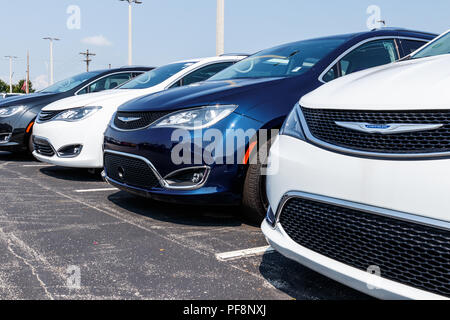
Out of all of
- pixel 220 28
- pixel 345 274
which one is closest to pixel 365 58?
pixel 345 274

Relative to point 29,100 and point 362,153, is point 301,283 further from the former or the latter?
point 29,100

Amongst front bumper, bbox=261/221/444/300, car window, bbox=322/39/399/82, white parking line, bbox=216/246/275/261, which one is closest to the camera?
front bumper, bbox=261/221/444/300

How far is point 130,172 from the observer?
3664 mm

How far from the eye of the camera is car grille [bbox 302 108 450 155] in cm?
165

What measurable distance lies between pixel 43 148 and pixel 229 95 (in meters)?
3.23

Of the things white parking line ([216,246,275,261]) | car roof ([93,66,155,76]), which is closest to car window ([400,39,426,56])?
white parking line ([216,246,275,261])

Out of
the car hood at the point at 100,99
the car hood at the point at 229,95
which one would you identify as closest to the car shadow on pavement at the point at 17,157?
the car hood at the point at 100,99

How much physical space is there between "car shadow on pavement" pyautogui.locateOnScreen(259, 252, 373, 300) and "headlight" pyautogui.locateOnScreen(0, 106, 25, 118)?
18.0ft

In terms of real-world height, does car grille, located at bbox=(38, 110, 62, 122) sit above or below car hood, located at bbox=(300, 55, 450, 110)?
below

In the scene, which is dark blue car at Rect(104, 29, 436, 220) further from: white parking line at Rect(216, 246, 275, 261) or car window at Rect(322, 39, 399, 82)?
white parking line at Rect(216, 246, 275, 261)

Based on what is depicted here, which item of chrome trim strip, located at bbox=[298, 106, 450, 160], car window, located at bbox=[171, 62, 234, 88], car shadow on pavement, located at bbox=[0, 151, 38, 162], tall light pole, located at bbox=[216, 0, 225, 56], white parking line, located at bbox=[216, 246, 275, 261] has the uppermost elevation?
tall light pole, located at bbox=[216, 0, 225, 56]

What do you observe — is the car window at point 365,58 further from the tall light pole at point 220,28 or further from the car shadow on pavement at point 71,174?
the tall light pole at point 220,28

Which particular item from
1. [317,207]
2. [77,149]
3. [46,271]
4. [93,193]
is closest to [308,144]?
[317,207]
